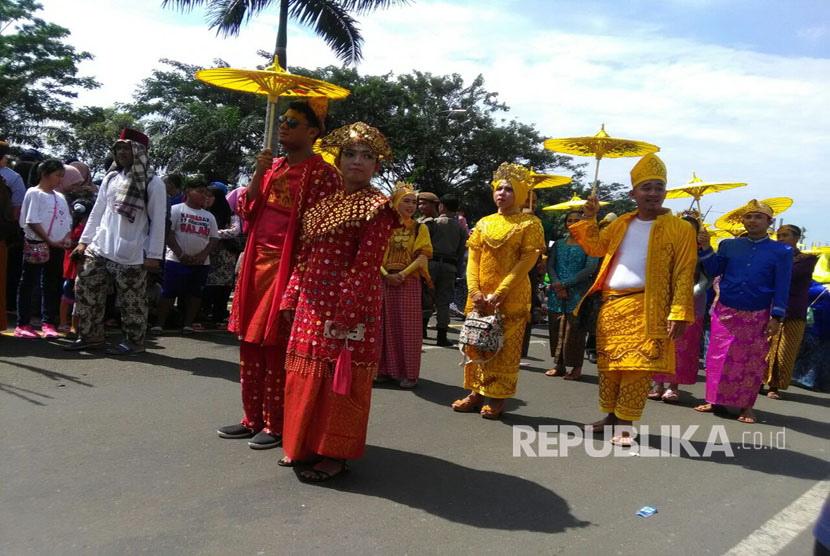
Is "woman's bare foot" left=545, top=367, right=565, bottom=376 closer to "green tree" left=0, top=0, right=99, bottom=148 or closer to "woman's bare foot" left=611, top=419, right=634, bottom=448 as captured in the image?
"woman's bare foot" left=611, top=419, right=634, bottom=448

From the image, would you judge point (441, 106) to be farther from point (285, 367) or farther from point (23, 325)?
point (285, 367)

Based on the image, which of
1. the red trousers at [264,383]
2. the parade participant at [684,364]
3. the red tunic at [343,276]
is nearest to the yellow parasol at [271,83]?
the red tunic at [343,276]

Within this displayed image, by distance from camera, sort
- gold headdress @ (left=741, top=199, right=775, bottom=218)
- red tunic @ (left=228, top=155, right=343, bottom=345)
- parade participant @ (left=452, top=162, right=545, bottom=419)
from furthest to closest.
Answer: gold headdress @ (left=741, top=199, right=775, bottom=218) < parade participant @ (left=452, top=162, right=545, bottom=419) < red tunic @ (left=228, top=155, right=343, bottom=345)

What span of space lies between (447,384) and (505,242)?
6.67 ft

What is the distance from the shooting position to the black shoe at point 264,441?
14.1ft

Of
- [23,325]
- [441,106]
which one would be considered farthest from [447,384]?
[441,106]

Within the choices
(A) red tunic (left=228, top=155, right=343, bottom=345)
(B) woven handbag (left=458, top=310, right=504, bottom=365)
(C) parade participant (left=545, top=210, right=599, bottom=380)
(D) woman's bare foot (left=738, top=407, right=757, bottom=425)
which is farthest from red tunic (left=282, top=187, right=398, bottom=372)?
(C) parade participant (left=545, top=210, right=599, bottom=380)

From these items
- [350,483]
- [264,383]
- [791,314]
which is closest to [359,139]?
[264,383]

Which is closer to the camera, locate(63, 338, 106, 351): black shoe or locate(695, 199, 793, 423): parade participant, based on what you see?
locate(695, 199, 793, 423): parade participant

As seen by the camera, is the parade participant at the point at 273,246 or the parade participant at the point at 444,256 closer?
the parade participant at the point at 273,246

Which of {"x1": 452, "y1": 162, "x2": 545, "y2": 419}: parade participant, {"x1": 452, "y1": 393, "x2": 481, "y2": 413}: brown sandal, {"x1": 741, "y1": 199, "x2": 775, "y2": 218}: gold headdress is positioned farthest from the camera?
{"x1": 741, "y1": 199, "x2": 775, "y2": 218}: gold headdress

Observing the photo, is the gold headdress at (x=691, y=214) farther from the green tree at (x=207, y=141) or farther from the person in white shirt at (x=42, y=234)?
the green tree at (x=207, y=141)

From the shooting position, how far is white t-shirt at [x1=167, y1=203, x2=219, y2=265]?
318 inches

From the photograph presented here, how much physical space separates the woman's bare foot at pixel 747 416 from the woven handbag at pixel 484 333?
2726 mm
